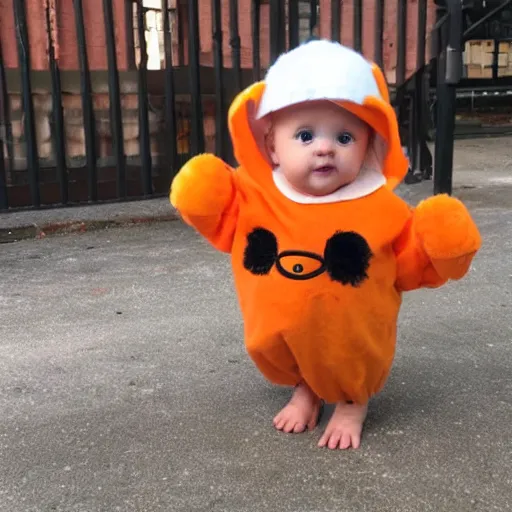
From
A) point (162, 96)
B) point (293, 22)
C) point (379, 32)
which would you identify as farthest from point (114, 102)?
point (379, 32)

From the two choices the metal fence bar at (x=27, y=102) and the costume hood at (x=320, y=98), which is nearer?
the costume hood at (x=320, y=98)

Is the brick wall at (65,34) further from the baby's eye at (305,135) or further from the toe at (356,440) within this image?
the toe at (356,440)

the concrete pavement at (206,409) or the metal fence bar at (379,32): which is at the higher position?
the metal fence bar at (379,32)

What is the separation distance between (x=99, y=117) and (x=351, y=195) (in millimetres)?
3389

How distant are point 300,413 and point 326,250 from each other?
560mm

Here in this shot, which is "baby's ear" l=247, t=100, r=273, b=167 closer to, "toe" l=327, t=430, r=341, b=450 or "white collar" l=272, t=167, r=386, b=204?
"white collar" l=272, t=167, r=386, b=204

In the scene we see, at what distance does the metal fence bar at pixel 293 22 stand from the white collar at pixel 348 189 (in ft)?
11.2

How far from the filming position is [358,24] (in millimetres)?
5230

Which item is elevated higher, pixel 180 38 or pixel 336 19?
pixel 336 19

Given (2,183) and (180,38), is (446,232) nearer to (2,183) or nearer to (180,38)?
(2,183)

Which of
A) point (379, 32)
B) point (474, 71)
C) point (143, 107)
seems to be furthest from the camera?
point (474, 71)

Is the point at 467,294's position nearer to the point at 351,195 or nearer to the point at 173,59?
the point at 351,195

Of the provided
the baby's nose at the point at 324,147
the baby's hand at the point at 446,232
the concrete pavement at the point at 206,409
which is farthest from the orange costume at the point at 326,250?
the concrete pavement at the point at 206,409

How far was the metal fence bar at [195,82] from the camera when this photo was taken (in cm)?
492
